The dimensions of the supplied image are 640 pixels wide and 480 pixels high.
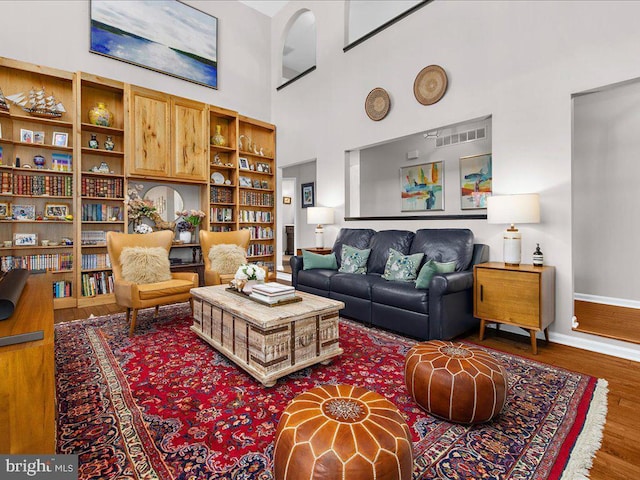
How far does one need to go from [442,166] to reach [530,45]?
2.48m

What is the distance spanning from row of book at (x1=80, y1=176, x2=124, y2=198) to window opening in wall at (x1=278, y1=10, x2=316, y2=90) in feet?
10.8

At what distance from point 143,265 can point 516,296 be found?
3.40 meters

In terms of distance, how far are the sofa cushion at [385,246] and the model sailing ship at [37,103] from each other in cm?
408

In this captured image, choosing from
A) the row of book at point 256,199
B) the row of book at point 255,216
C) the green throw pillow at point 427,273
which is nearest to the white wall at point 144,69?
the row of book at point 256,199

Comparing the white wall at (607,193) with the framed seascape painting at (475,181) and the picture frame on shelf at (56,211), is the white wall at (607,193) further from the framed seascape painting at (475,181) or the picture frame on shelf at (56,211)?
the picture frame on shelf at (56,211)

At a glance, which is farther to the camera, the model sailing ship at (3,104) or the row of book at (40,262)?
the row of book at (40,262)

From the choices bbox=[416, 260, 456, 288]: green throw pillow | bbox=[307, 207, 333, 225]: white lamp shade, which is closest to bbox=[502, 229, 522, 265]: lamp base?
bbox=[416, 260, 456, 288]: green throw pillow

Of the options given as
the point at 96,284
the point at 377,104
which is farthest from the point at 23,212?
the point at 377,104

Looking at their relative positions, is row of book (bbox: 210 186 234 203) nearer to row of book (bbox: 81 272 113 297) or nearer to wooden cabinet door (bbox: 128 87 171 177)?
wooden cabinet door (bbox: 128 87 171 177)

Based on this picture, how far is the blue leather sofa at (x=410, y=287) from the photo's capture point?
2643 mm

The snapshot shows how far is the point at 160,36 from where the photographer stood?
15.8 feet

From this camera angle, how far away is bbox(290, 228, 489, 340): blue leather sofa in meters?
2.64

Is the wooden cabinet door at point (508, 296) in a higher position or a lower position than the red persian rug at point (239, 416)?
higher

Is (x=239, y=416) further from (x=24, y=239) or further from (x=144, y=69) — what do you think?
(x=144, y=69)
